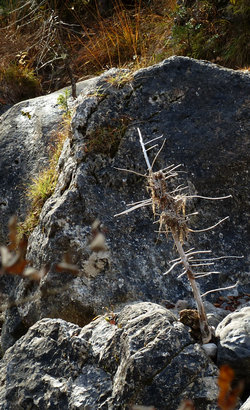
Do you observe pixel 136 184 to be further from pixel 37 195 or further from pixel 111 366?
pixel 111 366

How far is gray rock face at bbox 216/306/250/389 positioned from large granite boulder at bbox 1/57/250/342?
51.1 inches

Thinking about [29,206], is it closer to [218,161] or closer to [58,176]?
[58,176]

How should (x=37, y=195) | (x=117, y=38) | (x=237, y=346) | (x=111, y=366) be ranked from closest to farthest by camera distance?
(x=237, y=346), (x=111, y=366), (x=37, y=195), (x=117, y=38)

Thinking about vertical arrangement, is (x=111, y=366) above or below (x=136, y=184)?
above

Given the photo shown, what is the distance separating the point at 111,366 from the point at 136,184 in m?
2.06

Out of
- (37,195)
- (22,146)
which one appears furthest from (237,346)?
(22,146)

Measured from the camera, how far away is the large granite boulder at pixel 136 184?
15.2ft

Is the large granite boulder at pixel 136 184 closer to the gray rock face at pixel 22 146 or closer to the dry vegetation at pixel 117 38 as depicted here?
the gray rock face at pixel 22 146

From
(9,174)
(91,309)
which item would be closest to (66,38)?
(9,174)

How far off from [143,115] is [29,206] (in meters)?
1.60

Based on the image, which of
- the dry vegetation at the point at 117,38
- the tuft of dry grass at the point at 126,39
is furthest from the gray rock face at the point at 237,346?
the tuft of dry grass at the point at 126,39

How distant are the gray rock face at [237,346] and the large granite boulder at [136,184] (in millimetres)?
1298

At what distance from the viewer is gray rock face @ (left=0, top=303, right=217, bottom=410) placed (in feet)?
9.80

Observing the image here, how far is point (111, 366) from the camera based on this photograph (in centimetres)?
327
